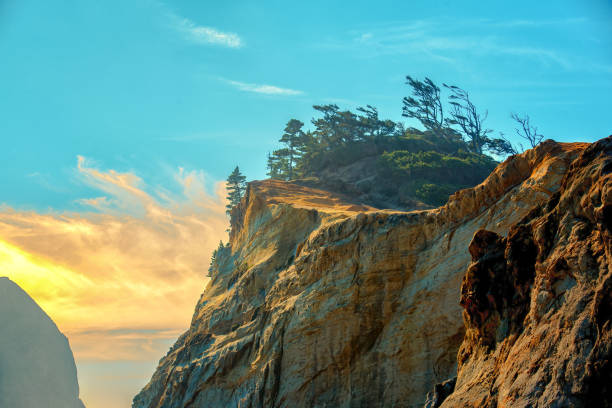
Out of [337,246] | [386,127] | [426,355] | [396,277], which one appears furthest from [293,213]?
[386,127]

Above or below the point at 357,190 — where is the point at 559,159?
below

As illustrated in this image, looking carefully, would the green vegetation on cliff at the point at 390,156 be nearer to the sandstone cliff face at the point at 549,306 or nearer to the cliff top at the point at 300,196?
the cliff top at the point at 300,196

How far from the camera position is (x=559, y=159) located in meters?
19.5

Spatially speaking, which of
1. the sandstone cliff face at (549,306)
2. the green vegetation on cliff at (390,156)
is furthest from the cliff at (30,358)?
the sandstone cliff face at (549,306)

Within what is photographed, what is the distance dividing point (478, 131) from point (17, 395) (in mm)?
72425

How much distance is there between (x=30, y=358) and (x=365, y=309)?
69.2 meters

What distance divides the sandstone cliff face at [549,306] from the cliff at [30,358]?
72583 mm

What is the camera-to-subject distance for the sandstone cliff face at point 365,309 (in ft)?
72.3

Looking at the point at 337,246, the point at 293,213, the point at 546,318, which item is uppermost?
the point at 293,213

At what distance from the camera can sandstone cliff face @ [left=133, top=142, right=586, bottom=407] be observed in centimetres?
2203

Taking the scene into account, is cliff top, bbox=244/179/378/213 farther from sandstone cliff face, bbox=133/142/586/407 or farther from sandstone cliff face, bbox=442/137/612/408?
sandstone cliff face, bbox=442/137/612/408

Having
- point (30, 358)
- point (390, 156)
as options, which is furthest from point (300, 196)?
point (30, 358)

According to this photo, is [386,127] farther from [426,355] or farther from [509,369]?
[509,369]

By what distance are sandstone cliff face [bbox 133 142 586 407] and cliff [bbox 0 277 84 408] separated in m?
48.3
